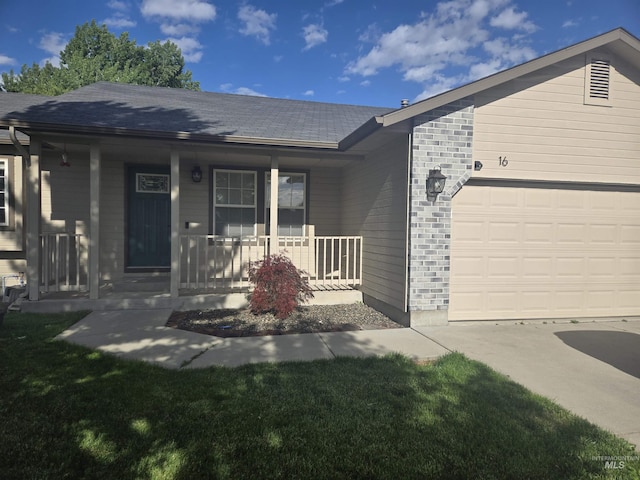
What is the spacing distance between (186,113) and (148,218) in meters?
2.47

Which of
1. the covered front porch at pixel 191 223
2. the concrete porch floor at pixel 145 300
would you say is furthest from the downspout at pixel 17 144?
the concrete porch floor at pixel 145 300

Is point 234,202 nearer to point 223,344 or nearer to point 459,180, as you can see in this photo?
point 223,344

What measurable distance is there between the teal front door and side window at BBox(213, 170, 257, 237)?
3.65 ft

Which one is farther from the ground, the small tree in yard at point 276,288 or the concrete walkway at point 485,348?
the small tree in yard at point 276,288

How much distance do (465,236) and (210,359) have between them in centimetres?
418

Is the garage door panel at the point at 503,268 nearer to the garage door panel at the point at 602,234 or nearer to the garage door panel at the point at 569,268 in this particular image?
the garage door panel at the point at 569,268

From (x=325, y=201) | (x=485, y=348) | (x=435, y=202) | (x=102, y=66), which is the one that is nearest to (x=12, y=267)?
(x=325, y=201)

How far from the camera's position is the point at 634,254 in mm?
6363

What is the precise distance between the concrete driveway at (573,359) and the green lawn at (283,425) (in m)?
0.33

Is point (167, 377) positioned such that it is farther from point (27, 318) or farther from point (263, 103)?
point (263, 103)

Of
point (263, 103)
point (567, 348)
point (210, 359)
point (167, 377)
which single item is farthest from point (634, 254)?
point (263, 103)

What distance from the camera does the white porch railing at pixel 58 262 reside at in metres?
6.49

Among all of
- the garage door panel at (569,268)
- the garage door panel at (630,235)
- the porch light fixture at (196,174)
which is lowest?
the garage door panel at (569,268)

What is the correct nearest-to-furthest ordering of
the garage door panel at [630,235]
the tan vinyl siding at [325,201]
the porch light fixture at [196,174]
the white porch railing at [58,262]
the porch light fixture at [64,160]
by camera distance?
the garage door panel at [630,235], the white porch railing at [58,262], the porch light fixture at [64,160], the porch light fixture at [196,174], the tan vinyl siding at [325,201]
